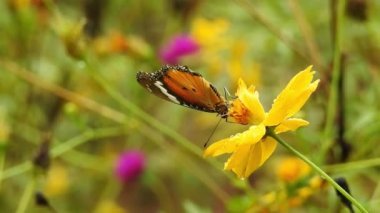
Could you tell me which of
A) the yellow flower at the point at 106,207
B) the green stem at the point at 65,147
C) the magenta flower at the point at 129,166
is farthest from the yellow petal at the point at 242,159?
the yellow flower at the point at 106,207

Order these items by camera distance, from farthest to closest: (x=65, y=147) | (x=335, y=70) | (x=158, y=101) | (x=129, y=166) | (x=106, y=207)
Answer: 1. (x=158, y=101)
2. (x=106, y=207)
3. (x=129, y=166)
4. (x=65, y=147)
5. (x=335, y=70)

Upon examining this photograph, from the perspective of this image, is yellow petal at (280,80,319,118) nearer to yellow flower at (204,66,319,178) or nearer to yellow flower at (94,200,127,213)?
yellow flower at (204,66,319,178)

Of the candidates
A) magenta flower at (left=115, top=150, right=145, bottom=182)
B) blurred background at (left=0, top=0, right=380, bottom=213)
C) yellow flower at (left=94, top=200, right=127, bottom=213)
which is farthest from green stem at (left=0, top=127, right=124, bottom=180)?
yellow flower at (left=94, top=200, right=127, bottom=213)

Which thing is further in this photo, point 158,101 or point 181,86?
point 158,101

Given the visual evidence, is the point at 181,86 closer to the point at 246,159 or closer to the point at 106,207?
the point at 246,159

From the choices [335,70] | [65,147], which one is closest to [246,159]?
[335,70]

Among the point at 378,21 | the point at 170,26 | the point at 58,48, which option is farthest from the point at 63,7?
the point at 378,21

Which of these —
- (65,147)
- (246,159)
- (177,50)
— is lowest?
(246,159)
